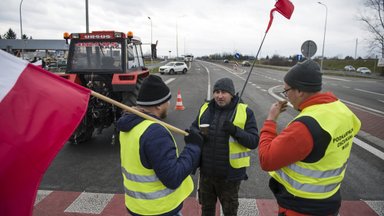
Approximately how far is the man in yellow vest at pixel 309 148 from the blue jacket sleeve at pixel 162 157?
628mm

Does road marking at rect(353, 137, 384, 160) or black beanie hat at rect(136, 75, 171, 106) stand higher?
black beanie hat at rect(136, 75, 171, 106)

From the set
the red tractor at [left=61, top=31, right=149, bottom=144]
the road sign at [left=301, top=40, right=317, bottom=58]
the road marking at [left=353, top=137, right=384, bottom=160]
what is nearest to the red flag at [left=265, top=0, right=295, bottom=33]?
the red tractor at [left=61, top=31, right=149, bottom=144]

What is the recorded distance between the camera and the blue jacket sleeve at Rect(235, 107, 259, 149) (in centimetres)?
325

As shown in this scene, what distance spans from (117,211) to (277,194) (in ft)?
8.41

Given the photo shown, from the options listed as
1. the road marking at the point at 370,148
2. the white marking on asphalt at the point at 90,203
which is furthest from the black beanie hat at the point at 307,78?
the road marking at the point at 370,148

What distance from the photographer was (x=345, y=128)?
2240 millimetres

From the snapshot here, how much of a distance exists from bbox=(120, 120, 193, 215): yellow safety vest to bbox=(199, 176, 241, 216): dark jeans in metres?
1.03

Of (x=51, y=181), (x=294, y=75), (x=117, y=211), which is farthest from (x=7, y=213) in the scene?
(x=51, y=181)

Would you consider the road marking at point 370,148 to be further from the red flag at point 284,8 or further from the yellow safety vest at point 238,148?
the red flag at point 284,8

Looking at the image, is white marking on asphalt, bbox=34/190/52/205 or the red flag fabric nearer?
the red flag fabric

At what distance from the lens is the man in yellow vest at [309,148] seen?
213cm

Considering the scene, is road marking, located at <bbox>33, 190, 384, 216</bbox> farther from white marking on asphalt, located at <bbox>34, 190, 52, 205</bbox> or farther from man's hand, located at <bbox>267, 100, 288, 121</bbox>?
man's hand, located at <bbox>267, 100, 288, 121</bbox>

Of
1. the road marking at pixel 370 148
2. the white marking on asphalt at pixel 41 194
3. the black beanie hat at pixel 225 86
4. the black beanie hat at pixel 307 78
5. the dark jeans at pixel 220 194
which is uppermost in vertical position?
the black beanie hat at pixel 307 78

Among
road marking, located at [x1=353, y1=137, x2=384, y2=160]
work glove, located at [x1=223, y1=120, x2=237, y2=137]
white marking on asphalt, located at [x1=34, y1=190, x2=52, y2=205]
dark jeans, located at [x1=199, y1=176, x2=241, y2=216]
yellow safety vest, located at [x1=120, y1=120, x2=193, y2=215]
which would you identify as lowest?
white marking on asphalt, located at [x1=34, y1=190, x2=52, y2=205]
